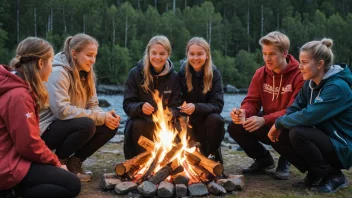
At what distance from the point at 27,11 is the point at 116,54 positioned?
12.5 m

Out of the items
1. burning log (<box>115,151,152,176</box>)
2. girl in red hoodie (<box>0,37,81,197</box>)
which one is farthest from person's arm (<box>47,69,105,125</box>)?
burning log (<box>115,151,152,176</box>)

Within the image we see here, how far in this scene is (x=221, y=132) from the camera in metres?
5.28

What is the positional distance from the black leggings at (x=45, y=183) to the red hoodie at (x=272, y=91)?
238 centimetres

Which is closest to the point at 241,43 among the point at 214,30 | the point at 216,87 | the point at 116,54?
the point at 214,30

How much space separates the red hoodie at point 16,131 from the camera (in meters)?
3.62

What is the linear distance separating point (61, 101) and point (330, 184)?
9.78ft

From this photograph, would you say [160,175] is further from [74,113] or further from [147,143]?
[74,113]

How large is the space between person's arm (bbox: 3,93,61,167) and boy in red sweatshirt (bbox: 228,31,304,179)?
2.35 meters

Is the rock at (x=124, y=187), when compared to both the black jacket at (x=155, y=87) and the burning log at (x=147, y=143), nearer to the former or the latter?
the burning log at (x=147, y=143)

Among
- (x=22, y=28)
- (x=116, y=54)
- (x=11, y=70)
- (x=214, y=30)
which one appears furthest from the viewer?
(x=214, y=30)

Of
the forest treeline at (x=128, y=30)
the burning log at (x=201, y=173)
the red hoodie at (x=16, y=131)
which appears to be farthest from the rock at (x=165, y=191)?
the forest treeline at (x=128, y=30)

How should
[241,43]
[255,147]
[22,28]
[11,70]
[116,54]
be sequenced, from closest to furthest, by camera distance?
[11,70]
[255,147]
[116,54]
[22,28]
[241,43]

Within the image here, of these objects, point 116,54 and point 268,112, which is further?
point 116,54

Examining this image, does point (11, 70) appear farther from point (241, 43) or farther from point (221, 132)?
point (241, 43)
